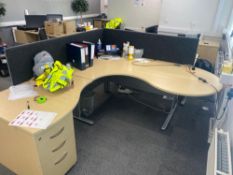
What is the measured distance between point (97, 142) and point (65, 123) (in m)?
0.74

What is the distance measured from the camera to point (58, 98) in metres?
1.45

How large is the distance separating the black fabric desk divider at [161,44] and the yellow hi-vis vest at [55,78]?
3.80 ft

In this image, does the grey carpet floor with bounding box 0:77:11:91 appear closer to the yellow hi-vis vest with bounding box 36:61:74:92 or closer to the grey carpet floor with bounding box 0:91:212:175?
the grey carpet floor with bounding box 0:91:212:175

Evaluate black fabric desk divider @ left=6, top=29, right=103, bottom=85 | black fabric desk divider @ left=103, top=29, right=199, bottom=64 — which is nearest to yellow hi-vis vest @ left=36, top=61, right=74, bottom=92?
black fabric desk divider @ left=6, top=29, right=103, bottom=85

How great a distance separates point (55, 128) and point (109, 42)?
1671mm

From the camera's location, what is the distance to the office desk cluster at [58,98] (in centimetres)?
124

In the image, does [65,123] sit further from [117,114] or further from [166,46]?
[166,46]

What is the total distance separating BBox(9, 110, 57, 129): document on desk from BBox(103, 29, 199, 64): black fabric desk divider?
157 cm

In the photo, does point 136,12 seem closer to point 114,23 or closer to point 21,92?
point 114,23

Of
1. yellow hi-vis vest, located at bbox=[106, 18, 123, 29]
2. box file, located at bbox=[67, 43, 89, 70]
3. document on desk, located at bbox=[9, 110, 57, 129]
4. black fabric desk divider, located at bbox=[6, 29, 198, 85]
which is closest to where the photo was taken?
document on desk, located at bbox=[9, 110, 57, 129]

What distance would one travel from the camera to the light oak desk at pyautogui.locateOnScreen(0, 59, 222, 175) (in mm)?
1215

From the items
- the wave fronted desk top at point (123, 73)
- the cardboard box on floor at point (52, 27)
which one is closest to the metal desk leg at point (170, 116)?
the wave fronted desk top at point (123, 73)

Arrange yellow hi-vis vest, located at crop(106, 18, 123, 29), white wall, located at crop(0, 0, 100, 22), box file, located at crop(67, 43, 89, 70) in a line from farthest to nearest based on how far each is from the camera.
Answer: yellow hi-vis vest, located at crop(106, 18, 123, 29), white wall, located at crop(0, 0, 100, 22), box file, located at crop(67, 43, 89, 70)

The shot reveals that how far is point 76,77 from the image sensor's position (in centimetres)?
183
